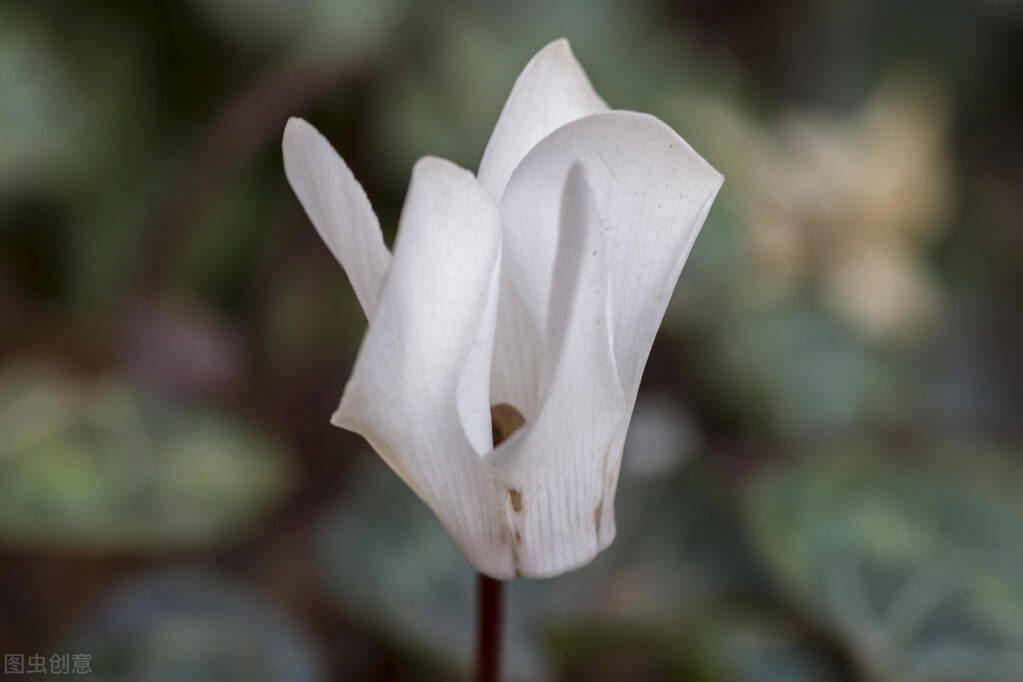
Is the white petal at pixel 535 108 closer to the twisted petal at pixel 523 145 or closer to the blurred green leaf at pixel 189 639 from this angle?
the twisted petal at pixel 523 145

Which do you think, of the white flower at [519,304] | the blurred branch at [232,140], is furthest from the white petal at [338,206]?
the blurred branch at [232,140]

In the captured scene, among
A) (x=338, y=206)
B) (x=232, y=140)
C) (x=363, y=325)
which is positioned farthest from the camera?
(x=363, y=325)

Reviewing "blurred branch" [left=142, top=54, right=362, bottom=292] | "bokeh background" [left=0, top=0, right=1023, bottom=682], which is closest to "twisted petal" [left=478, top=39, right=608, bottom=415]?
"bokeh background" [left=0, top=0, right=1023, bottom=682]

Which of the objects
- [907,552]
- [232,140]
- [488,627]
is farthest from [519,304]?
[232,140]

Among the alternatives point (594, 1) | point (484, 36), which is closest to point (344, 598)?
point (484, 36)

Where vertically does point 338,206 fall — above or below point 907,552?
above

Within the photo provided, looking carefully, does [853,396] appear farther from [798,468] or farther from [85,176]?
[85,176]

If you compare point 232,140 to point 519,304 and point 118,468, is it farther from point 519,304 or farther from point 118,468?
point 519,304

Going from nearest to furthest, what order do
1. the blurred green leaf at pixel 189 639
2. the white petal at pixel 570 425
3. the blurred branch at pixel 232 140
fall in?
the white petal at pixel 570 425
the blurred green leaf at pixel 189 639
the blurred branch at pixel 232 140
